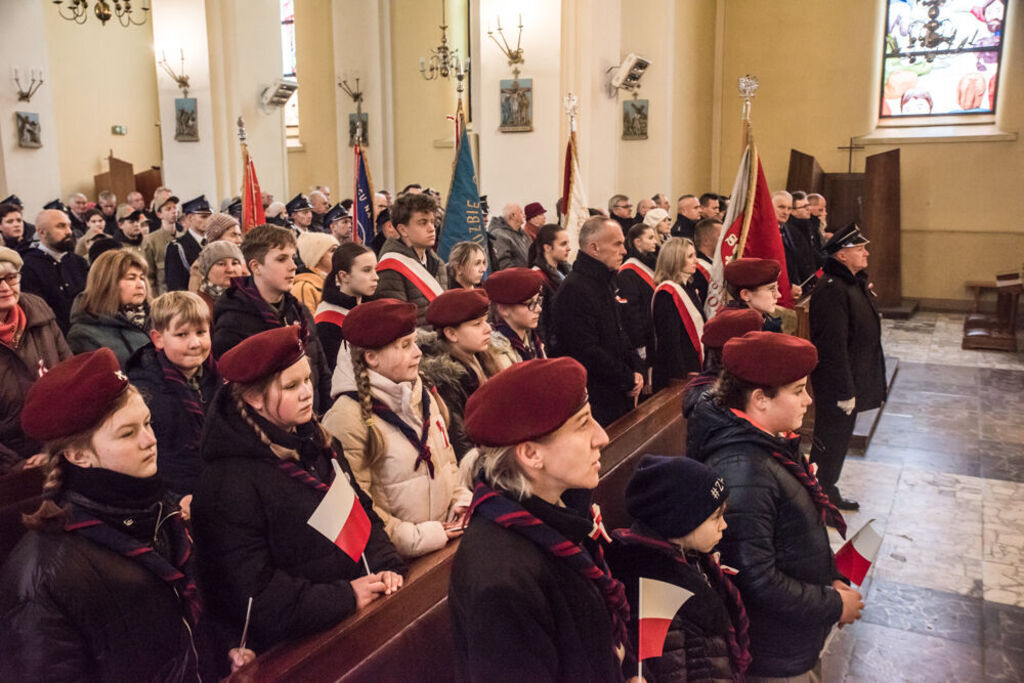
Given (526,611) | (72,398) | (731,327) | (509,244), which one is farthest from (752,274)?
(509,244)

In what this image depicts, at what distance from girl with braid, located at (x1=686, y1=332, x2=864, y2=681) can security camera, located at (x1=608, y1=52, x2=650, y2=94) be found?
35.3 ft

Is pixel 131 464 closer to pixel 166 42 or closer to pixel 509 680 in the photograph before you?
pixel 509 680

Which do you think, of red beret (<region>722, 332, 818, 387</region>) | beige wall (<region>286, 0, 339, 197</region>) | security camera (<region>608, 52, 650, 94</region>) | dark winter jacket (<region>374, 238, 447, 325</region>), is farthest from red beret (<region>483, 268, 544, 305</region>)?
beige wall (<region>286, 0, 339, 197</region>)

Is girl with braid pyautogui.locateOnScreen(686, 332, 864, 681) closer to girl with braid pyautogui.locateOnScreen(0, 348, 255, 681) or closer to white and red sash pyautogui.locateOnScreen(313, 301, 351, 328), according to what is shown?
girl with braid pyautogui.locateOnScreen(0, 348, 255, 681)

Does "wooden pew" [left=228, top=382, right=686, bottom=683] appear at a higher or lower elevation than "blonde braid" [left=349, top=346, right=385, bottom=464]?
lower

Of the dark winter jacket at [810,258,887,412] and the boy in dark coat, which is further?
the dark winter jacket at [810,258,887,412]

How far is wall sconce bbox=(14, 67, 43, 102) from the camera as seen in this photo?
36.1 ft

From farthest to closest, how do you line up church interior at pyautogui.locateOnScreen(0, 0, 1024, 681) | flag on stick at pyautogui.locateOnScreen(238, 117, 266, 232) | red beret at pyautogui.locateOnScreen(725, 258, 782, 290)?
church interior at pyautogui.locateOnScreen(0, 0, 1024, 681) → flag on stick at pyautogui.locateOnScreen(238, 117, 266, 232) → red beret at pyautogui.locateOnScreen(725, 258, 782, 290)

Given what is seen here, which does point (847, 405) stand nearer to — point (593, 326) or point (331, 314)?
point (593, 326)

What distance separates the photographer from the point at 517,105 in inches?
473

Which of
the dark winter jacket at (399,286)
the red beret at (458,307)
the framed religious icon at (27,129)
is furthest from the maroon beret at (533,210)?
the framed religious icon at (27,129)

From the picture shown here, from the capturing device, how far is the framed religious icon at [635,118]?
1328cm

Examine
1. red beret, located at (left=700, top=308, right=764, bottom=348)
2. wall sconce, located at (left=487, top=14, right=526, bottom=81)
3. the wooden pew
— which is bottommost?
the wooden pew

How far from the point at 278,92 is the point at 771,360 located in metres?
11.0
